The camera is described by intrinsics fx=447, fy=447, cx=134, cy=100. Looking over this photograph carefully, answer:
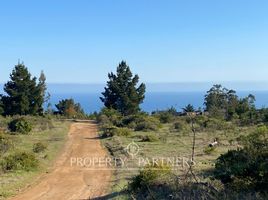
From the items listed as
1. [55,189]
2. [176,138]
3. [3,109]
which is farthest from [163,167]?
[3,109]

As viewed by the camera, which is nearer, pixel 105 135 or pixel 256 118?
pixel 105 135

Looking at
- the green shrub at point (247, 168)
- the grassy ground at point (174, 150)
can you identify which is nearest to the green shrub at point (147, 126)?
the grassy ground at point (174, 150)

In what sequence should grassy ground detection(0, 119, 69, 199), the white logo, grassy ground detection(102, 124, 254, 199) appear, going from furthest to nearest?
the white logo < grassy ground detection(102, 124, 254, 199) < grassy ground detection(0, 119, 69, 199)

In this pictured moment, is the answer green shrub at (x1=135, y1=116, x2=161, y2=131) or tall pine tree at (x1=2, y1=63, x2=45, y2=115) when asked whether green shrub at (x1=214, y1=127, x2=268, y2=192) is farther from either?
tall pine tree at (x1=2, y1=63, x2=45, y2=115)

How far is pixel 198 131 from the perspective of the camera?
31453 millimetres

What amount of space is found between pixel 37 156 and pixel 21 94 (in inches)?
1090

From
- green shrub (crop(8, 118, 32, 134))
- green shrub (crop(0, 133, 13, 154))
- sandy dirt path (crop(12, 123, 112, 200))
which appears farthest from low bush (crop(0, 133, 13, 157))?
green shrub (crop(8, 118, 32, 134))

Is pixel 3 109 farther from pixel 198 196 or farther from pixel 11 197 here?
pixel 198 196

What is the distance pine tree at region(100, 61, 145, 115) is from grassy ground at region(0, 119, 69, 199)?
15.1 meters

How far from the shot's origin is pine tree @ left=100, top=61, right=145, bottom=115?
51812mm

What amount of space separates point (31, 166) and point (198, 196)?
9954mm

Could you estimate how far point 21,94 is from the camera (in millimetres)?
47031

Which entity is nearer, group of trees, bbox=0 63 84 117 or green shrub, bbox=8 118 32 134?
green shrub, bbox=8 118 32 134

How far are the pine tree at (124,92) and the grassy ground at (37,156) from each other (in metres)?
15.1
